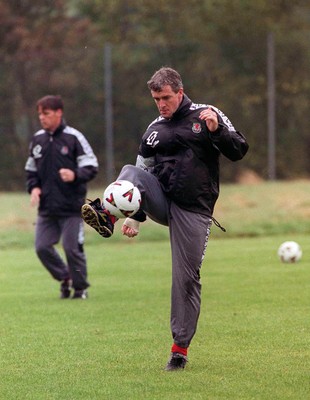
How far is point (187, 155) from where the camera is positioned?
7.13 metres

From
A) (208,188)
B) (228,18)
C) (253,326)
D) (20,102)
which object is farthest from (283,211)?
(208,188)

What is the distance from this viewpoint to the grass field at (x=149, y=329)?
6.73 m

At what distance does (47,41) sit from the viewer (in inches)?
1112

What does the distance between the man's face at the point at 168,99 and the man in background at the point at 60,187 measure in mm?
4480

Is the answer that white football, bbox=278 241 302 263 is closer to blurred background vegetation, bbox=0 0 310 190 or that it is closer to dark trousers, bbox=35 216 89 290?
dark trousers, bbox=35 216 89 290

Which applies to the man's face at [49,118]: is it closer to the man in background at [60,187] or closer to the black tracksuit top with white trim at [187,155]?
the man in background at [60,187]

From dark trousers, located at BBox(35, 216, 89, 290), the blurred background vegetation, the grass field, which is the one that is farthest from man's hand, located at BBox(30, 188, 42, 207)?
the blurred background vegetation

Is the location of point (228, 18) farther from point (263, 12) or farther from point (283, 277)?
point (283, 277)

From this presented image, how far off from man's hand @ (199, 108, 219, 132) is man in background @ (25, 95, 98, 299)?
473 cm

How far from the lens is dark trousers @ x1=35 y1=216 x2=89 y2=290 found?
11664mm

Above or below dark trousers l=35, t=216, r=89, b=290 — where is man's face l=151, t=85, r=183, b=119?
above

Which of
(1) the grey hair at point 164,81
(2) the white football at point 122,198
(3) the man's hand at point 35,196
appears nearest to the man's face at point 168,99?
(1) the grey hair at point 164,81

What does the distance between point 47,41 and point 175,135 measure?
70.9 ft

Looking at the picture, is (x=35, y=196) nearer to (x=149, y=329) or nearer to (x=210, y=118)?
(x=149, y=329)
